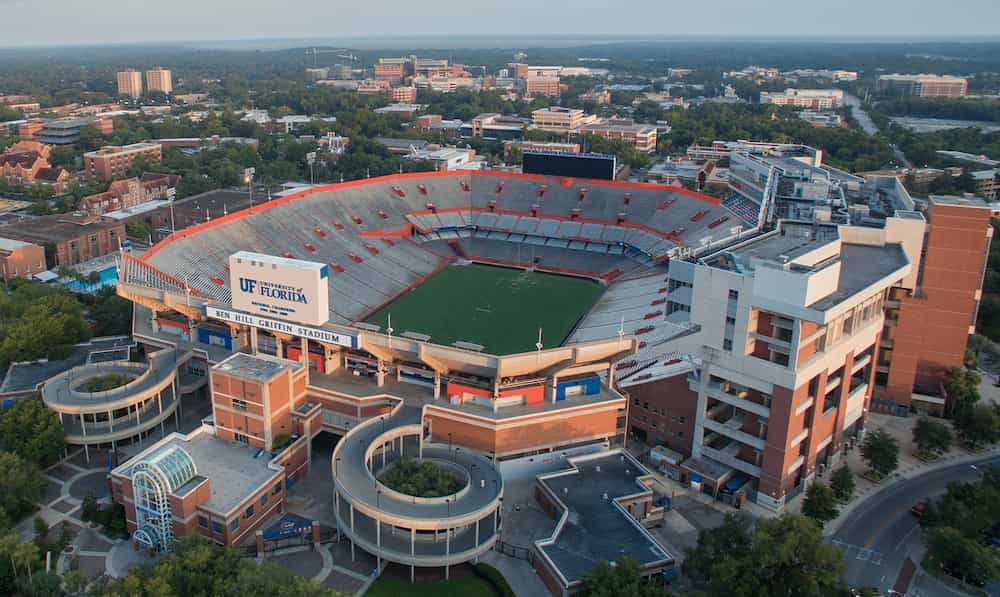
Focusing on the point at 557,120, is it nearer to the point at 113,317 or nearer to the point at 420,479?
the point at 113,317

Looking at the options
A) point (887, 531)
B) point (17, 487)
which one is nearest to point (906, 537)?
point (887, 531)

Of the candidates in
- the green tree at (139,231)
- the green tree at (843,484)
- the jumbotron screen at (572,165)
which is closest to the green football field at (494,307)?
the jumbotron screen at (572,165)

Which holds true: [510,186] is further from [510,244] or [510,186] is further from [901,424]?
[901,424]

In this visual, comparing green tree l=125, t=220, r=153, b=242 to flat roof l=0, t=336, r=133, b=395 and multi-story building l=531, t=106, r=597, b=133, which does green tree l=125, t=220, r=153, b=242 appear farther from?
multi-story building l=531, t=106, r=597, b=133

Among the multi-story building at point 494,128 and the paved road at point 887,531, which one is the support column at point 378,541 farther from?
the multi-story building at point 494,128

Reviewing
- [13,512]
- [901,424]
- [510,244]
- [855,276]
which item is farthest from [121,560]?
[510,244]

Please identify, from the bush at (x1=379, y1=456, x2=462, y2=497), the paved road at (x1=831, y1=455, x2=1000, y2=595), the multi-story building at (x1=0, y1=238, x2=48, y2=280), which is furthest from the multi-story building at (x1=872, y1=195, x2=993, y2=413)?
the multi-story building at (x1=0, y1=238, x2=48, y2=280)
